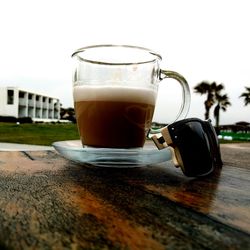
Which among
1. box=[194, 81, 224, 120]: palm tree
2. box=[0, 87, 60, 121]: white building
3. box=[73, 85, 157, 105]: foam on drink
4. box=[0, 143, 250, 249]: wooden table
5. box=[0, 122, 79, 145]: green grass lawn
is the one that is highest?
box=[73, 85, 157, 105]: foam on drink

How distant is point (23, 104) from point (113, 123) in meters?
43.8

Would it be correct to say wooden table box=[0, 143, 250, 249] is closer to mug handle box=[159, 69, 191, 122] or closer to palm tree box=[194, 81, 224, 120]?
mug handle box=[159, 69, 191, 122]

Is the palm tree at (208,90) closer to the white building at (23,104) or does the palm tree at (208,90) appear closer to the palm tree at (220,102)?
the palm tree at (220,102)

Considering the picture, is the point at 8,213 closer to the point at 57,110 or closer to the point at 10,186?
the point at 10,186

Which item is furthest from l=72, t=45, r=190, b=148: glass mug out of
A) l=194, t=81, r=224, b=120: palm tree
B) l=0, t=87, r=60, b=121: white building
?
l=0, t=87, r=60, b=121: white building

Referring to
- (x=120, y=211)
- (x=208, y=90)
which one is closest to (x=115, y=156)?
(x=120, y=211)

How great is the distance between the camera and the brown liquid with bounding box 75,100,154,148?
95 cm

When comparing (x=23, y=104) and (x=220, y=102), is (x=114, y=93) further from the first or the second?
(x=23, y=104)

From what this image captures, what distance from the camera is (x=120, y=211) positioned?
17.4 inches

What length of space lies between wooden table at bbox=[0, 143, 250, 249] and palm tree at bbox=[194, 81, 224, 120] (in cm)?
2501

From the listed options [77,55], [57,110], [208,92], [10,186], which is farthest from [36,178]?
[57,110]

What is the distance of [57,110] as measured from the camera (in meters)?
53.1

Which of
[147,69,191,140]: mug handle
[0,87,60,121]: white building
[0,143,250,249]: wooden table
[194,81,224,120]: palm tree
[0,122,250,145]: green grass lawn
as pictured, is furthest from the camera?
[0,87,60,121]: white building

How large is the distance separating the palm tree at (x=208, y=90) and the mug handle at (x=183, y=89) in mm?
24479
